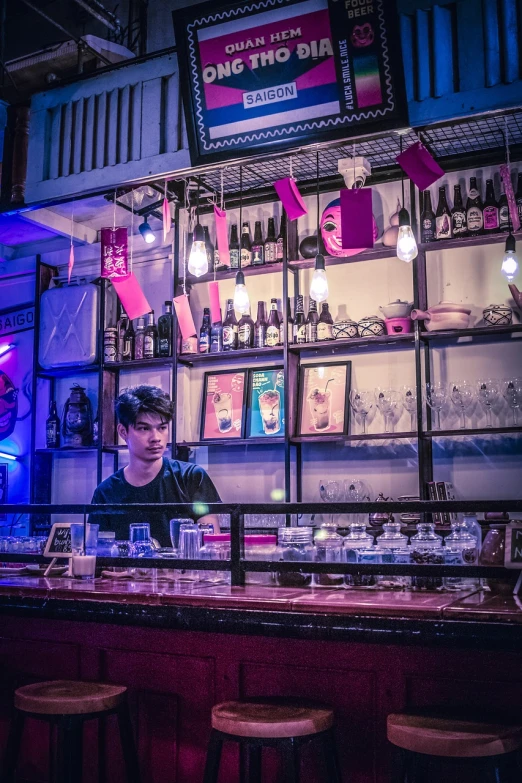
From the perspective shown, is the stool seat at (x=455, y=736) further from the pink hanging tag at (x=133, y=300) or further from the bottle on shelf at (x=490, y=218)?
the bottle on shelf at (x=490, y=218)

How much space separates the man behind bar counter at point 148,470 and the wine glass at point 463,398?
1486 millimetres

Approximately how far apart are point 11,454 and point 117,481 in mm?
2223

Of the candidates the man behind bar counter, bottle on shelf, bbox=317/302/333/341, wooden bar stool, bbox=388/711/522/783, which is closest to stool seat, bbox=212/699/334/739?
wooden bar stool, bbox=388/711/522/783

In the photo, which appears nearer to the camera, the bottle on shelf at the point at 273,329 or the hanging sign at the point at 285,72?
the hanging sign at the point at 285,72

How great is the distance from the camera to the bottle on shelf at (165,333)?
18.0ft

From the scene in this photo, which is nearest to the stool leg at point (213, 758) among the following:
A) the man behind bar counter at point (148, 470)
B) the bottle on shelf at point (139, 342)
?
the man behind bar counter at point (148, 470)

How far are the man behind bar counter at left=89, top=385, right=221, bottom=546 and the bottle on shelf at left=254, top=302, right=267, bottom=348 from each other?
3.20ft

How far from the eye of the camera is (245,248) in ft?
17.7

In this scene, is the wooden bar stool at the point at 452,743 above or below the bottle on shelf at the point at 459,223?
below

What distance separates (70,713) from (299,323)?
3279 millimetres

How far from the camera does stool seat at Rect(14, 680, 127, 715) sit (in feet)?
7.36

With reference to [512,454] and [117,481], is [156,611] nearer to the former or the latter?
[117,481]

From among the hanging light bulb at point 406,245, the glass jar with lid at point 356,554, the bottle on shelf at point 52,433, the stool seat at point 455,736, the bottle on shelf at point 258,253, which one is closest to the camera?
the stool seat at point 455,736

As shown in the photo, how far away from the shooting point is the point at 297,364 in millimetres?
5207
